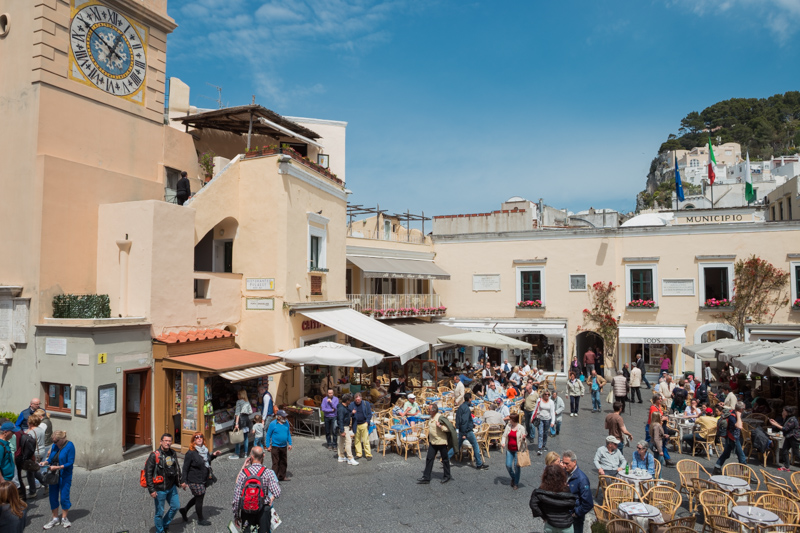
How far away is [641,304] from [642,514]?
1735 cm

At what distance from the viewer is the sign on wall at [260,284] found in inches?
561

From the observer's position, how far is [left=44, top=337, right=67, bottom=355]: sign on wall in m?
10.5

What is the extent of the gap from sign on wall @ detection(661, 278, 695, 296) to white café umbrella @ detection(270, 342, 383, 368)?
14.6 metres

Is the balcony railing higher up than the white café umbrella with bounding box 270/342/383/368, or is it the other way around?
the balcony railing

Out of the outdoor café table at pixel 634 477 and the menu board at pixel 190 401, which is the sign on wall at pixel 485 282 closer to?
the menu board at pixel 190 401

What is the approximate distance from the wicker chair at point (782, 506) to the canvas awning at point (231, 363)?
30.3ft

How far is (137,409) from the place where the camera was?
452 inches

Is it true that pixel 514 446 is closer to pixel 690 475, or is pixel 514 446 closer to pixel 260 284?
pixel 690 475

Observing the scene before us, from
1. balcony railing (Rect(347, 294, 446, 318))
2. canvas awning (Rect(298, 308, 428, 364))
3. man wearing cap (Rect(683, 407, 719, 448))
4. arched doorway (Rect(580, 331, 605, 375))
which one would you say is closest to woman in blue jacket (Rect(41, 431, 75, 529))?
canvas awning (Rect(298, 308, 428, 364))

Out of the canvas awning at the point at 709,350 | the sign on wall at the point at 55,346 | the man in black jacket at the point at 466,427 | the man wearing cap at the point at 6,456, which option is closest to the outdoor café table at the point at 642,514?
the man in black jacket at the point at 466,427

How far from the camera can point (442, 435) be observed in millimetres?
9562

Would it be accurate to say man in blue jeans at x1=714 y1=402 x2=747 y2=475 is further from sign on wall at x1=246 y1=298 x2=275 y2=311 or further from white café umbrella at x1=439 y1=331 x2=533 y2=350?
sign on wall at x1=246 y1=298 x2=275 y2=311

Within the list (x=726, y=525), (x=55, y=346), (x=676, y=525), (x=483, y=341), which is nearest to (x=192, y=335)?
(x=55, y=346)

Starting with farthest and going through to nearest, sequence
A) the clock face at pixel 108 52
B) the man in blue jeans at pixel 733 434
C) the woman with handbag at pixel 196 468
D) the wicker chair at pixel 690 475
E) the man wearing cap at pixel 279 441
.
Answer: the clock face at pixel 108 52 < the man in blue jeans at pixel 733 434 < the man wearing cap at pixel 279 441 < the wicker chair at pixel 690 475 < the woman with handbag at pixel 196 468
